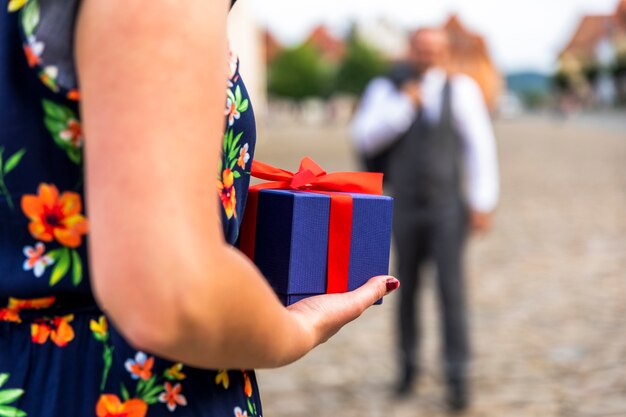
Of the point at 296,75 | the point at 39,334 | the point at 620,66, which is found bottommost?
the point at 39,334

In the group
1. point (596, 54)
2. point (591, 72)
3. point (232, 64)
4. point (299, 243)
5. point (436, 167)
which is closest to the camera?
point (232, 64)

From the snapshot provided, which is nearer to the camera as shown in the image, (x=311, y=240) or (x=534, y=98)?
(x=311, y=240)

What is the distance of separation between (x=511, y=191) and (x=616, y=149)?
12.1 m

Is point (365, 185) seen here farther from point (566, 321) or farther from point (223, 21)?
point (566, 321)

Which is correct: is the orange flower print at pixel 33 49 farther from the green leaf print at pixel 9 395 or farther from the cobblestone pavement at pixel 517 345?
the cobblestone pavement at pixel 517 345

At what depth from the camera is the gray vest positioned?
494 centimetres

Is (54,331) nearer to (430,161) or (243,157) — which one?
(243,157)

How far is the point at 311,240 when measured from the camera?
129 cm

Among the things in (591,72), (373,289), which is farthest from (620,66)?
(373,289)

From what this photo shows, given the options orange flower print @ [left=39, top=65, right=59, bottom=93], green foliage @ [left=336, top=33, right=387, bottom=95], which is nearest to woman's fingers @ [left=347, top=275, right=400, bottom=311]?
orange flower print @ [left=39, top=65, right=59, bottom=93]

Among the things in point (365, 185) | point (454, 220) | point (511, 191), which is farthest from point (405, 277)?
point (511, 191)

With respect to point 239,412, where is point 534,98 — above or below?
A: above

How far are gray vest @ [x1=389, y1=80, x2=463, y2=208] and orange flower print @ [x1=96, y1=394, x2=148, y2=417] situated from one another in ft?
13.0

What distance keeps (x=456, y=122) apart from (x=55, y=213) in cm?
412
